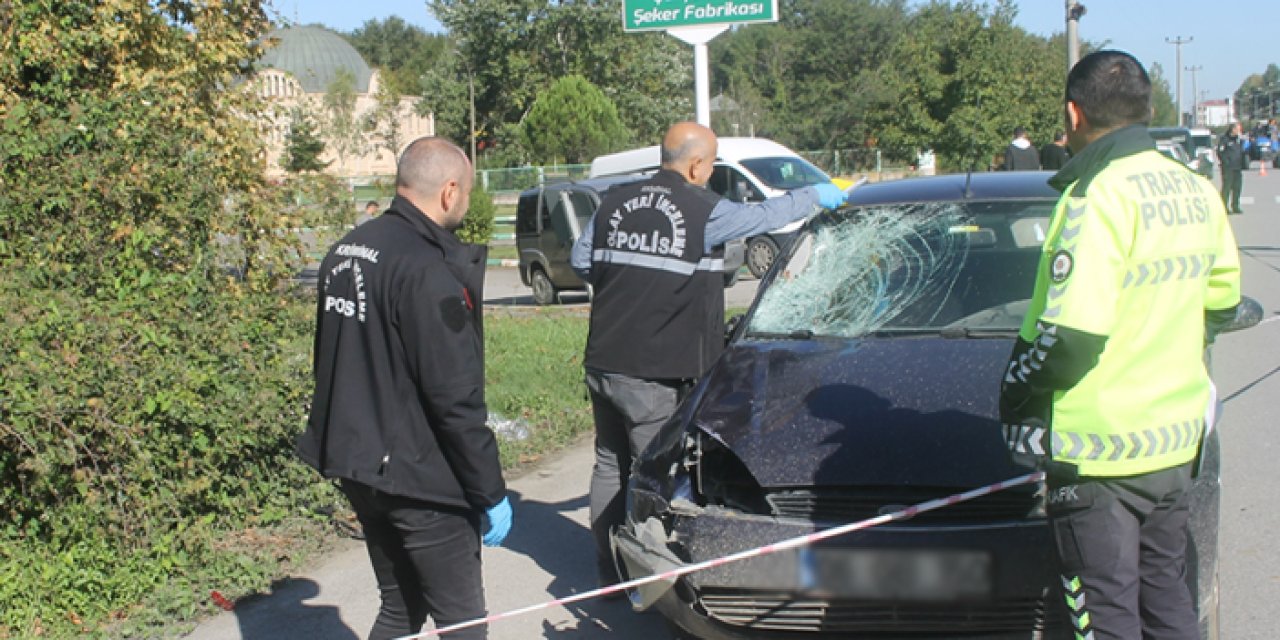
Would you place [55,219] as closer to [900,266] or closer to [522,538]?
[522,538]

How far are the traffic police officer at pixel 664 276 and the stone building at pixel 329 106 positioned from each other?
4.27 meters

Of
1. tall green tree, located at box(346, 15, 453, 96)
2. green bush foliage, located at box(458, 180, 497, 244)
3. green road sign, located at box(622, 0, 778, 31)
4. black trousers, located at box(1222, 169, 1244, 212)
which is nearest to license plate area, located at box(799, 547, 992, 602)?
green road sign, located at box(622, 0, 778, 31)

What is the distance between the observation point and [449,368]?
3.06m

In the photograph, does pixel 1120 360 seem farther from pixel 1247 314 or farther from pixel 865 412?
pixel 1247 314

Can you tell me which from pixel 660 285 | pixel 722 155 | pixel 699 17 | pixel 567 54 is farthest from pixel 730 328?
pixel 567 54

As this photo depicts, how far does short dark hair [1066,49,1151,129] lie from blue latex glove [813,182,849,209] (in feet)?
6.26

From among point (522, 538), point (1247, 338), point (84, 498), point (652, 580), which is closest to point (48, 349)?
point (84, 498)

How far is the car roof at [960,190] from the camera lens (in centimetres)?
520

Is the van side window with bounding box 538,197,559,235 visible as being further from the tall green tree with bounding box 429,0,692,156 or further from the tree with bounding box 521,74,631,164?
the tall green tree with bounding box 429,0,692,156

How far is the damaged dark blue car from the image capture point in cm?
343

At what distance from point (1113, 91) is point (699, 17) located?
9695 millimetres

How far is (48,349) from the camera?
4781mm

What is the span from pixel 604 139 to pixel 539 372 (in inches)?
1420

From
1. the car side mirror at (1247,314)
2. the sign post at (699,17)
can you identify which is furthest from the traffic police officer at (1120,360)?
A: the sign post at (699,17)
